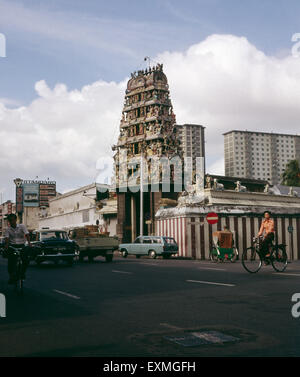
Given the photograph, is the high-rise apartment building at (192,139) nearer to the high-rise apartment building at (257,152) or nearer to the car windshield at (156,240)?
the high-rise apartment building at (257,152)

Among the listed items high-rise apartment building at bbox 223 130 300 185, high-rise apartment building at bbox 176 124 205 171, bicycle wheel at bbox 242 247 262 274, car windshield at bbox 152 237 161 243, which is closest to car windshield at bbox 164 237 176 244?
car windshield at bbox 152 237 161 243

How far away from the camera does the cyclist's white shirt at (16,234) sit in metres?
10.9

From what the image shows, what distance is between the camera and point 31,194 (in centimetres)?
11556

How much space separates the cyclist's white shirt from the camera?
430 inches

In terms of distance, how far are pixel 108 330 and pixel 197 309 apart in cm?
190

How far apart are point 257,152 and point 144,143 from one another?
12421cm

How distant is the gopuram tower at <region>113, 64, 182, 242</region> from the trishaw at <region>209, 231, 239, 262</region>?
90.4 feet

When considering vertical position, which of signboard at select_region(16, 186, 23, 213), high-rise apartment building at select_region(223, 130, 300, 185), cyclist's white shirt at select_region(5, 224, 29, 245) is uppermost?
high-rise apartment building at select_region(223, 130, 300, 185)

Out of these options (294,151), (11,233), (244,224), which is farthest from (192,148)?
A: (11,233)

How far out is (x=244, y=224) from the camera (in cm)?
3191

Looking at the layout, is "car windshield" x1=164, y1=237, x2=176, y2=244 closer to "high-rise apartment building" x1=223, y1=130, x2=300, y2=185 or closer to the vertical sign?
the vertical sign

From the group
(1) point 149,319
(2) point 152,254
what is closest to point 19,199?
(2) point 152,254

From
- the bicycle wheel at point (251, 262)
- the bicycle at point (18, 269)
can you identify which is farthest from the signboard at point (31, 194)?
the bicycle at point (18, 269)
